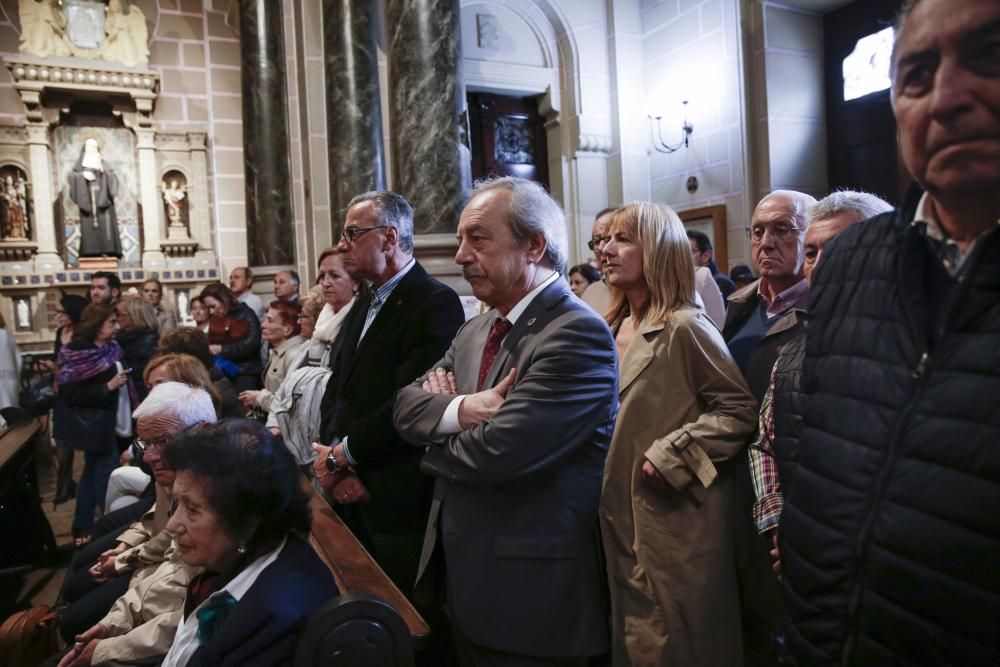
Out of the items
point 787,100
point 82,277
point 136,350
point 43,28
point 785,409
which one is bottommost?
point 785,409

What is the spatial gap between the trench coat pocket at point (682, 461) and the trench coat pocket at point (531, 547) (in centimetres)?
38

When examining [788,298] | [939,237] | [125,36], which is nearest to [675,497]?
[788,298]

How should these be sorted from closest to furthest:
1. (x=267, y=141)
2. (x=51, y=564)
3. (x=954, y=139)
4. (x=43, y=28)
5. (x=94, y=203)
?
(x=954, y=139) < (x=51, y=564) < (x=267, y=141) < (x=43, y=28) < (x=94, y=203)

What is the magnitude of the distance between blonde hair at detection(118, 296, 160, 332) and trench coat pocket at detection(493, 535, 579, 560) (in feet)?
14.2

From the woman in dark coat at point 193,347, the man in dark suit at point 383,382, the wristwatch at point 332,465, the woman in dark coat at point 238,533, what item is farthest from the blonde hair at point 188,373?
the woman in dark coat at point 238,533

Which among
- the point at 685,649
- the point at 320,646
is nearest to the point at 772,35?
the point at 685,649

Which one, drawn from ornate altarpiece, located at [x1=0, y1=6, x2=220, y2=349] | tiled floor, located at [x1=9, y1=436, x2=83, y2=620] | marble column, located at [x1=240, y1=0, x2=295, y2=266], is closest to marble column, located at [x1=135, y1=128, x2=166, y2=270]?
ornate altarpiece, located at [x1=0, y1=6, x2=220, y2=349]

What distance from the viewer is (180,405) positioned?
8.49 ft

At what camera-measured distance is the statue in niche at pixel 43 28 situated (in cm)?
870

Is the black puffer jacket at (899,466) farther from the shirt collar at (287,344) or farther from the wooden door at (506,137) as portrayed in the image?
the wooden door at (506,137)

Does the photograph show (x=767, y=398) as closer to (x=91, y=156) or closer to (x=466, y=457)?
(x=466, y=457)

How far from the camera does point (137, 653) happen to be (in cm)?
188

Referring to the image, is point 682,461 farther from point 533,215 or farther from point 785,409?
point 533,215

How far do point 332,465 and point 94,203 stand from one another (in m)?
8.70
